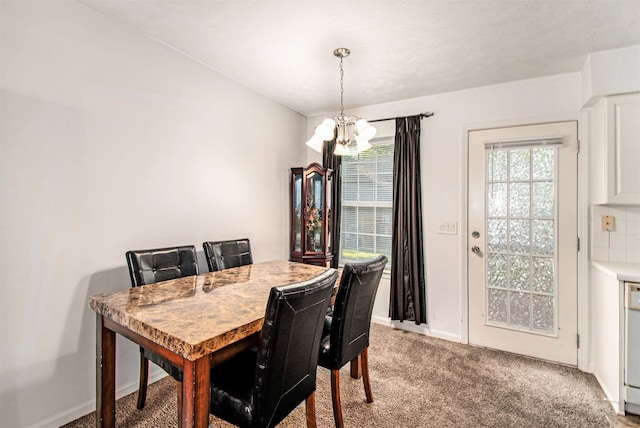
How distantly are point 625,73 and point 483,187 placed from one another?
49.9 inches

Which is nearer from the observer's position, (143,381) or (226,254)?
(143,381)

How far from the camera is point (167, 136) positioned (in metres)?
2.34

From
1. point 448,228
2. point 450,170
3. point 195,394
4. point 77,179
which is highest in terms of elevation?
point 450,170

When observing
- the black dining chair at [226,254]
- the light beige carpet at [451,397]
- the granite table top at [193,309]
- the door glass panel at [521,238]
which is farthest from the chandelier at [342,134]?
the light beige carpet at [451,397]

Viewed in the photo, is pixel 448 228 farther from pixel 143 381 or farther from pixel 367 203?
pixel 143 381

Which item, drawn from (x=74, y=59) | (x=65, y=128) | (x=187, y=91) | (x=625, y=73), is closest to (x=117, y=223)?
(x=65, y=128)

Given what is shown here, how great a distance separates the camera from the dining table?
3.52ft

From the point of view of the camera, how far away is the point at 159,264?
1.98m

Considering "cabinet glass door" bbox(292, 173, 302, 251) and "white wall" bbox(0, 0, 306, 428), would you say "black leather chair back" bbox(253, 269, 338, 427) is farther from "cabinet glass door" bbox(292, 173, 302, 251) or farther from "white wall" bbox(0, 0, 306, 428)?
"cabinet glass door" bbox(292, 173, 302, 251)

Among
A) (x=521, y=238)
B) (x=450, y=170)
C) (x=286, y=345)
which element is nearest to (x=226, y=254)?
(x=286, y=345)

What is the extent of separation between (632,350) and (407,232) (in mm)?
1831

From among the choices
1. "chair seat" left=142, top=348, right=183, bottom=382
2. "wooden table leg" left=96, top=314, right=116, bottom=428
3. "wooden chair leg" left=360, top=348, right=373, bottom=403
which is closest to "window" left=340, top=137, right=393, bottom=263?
"wooden chair leg" left=360, top=348, right=373, bottom=403

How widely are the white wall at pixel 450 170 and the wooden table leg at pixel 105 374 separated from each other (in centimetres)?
271

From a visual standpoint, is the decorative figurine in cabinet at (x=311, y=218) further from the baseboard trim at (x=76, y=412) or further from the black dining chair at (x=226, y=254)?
the baseboard trim at (x=76, y=412)
